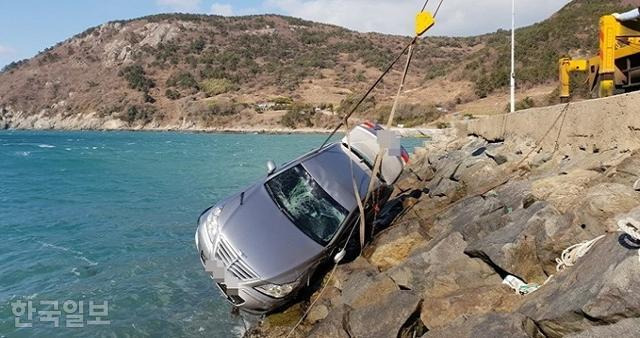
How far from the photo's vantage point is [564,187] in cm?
659

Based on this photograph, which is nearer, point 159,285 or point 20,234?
point 159,285

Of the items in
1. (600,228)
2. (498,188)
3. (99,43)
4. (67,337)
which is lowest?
(67,337)

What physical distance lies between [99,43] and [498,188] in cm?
16184

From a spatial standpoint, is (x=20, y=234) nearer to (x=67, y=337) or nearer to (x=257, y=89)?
(x=67, y=337)

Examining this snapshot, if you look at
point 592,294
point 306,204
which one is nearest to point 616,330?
point 592,294

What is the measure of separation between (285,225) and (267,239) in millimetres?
449

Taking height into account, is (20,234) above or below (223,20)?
below

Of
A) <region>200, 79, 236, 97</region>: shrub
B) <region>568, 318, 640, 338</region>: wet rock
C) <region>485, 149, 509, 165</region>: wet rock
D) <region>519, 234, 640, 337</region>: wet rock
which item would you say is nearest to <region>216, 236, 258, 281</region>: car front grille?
<region>519, 234, 640, 337</region>: wet rock

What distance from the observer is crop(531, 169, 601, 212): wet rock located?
6.34m

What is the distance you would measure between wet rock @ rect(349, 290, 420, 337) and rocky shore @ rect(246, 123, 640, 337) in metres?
0.01

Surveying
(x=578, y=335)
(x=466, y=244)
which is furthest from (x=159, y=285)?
(x=578, y=335)

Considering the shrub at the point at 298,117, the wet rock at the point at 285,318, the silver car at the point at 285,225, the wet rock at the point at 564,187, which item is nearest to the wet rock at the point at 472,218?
the wet rock at the point at 564,187

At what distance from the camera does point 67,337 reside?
24.4 feet

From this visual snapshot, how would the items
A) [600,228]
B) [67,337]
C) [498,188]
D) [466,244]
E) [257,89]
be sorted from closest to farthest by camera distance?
[600,228] < [466,244] < [67,337] < [498,188] < [257,89]
